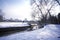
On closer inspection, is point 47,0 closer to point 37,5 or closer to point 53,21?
point 37,5

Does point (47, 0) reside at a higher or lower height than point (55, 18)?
higher

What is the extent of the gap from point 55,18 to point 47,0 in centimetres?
3135

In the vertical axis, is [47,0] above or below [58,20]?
above

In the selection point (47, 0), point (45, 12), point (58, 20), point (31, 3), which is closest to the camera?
point (47, 0)

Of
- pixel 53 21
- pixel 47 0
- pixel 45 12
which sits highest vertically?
pixel 47 0

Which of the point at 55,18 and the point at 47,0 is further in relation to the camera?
the point at 55,18

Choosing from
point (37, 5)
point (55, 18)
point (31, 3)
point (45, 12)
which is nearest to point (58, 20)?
point (55, 18)

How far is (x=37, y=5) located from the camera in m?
38.7

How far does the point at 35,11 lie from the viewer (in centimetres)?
4259

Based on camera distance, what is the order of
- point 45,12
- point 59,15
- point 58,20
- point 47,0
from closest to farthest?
point 47,0
point 45,12
point 58,20
point 59,15

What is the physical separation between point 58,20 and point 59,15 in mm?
5821

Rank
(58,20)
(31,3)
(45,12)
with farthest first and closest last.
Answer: (58,20) → (45,12) → (31,3)

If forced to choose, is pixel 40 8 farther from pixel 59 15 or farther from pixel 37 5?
pixel 59 15

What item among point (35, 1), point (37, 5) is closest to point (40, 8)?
point (37, 5)
